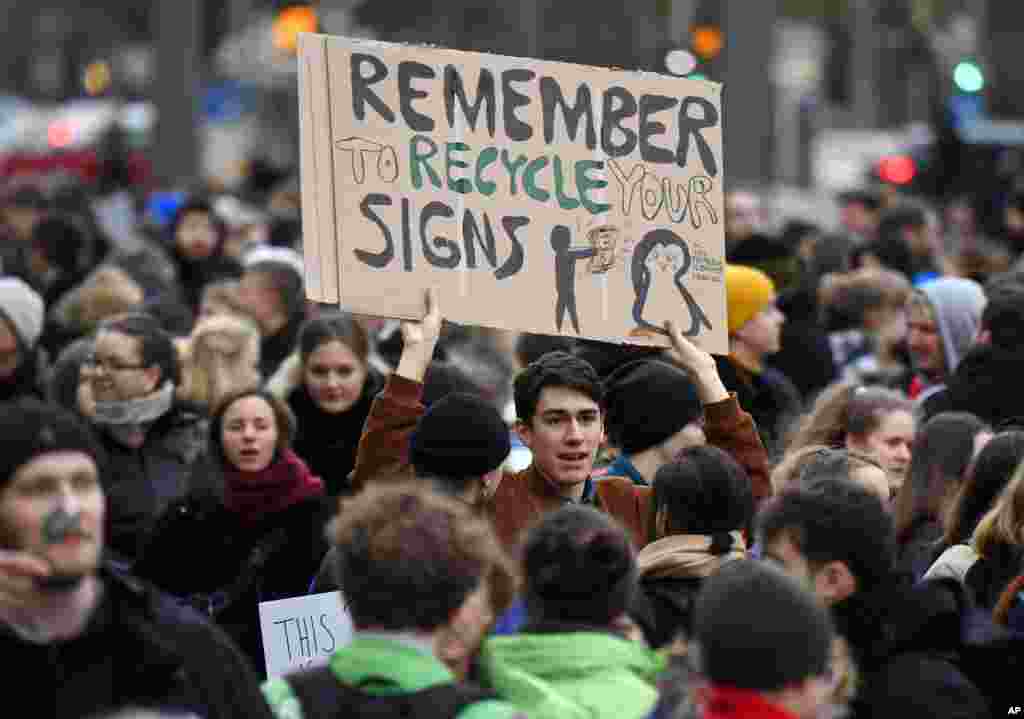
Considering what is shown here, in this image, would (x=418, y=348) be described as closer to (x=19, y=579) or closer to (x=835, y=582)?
(x=835, y=582)

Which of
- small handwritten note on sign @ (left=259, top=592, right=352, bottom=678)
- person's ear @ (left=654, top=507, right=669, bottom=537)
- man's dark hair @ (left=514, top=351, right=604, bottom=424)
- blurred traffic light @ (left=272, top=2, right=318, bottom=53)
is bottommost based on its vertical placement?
small handwritten note on sign @ (left=259, top=592, right=352, bottom=678)

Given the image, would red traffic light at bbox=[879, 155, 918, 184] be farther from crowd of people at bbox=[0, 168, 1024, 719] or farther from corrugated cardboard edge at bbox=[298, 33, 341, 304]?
corrugated cardboard edge at bbox=[298, 33, 341, 304]

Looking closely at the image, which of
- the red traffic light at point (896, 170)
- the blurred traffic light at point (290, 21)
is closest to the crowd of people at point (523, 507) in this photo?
the blurred traffic light at point (290, 21)

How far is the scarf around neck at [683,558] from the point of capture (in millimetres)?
5078

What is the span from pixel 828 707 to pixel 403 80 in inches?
105

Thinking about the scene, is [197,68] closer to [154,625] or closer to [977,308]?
[977,308]

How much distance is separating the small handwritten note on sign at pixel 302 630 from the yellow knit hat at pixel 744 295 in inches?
109

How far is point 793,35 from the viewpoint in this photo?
64.4m

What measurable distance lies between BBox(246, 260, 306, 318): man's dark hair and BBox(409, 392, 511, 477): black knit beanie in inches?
179

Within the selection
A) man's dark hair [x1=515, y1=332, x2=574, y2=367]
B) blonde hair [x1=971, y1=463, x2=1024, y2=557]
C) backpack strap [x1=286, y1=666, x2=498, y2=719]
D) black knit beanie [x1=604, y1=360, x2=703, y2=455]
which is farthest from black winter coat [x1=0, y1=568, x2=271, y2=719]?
man's dark hair [x1=515, y1=332, x2=574, y2=367]

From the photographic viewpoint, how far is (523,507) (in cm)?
610

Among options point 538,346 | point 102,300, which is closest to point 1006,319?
point 538,346

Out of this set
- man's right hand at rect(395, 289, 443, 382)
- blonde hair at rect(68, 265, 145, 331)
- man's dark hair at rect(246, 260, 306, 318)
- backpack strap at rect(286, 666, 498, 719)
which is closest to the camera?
backpack strap at rect(286, 666, 498, 719)

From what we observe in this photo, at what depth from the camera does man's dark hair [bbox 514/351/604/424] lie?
628 cm
